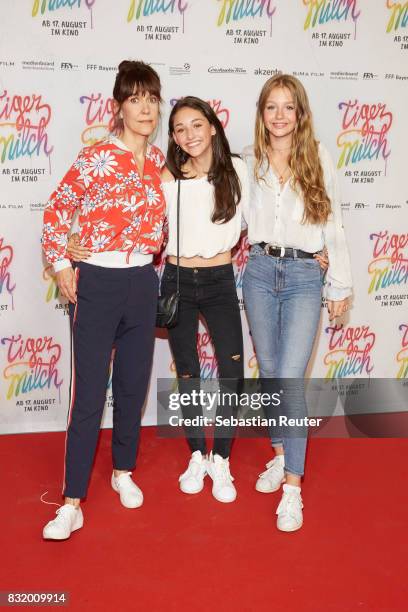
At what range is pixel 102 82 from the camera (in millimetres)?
3178

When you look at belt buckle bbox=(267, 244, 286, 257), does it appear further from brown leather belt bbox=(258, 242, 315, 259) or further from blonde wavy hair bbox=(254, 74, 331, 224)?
blonde wavy hair bbox=(254, 74, 331, 224)

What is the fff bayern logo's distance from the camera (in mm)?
3406

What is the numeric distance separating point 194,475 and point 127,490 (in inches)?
12.3

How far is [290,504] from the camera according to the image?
2570mm

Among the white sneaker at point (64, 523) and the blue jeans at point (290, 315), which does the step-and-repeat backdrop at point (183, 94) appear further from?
the white sneaker at point (64, 523)

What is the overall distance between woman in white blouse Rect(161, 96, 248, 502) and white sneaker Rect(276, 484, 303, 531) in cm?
26

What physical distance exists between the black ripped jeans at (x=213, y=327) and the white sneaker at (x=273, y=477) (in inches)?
8.1

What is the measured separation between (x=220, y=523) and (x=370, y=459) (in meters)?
0.95

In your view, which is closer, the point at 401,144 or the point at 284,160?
the point at 284,160

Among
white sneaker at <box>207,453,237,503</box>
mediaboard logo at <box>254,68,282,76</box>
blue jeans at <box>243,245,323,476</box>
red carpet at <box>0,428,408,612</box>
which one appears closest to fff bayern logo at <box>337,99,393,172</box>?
mediaboard logo at <box>254,68,282,76</box>

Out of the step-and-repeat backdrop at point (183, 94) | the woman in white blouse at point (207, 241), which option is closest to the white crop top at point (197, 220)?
the woman in white blouse at point (207, 241)

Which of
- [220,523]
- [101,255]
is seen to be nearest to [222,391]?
[220,523]

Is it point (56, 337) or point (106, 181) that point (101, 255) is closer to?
point (106, 181)

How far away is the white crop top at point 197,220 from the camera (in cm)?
273
